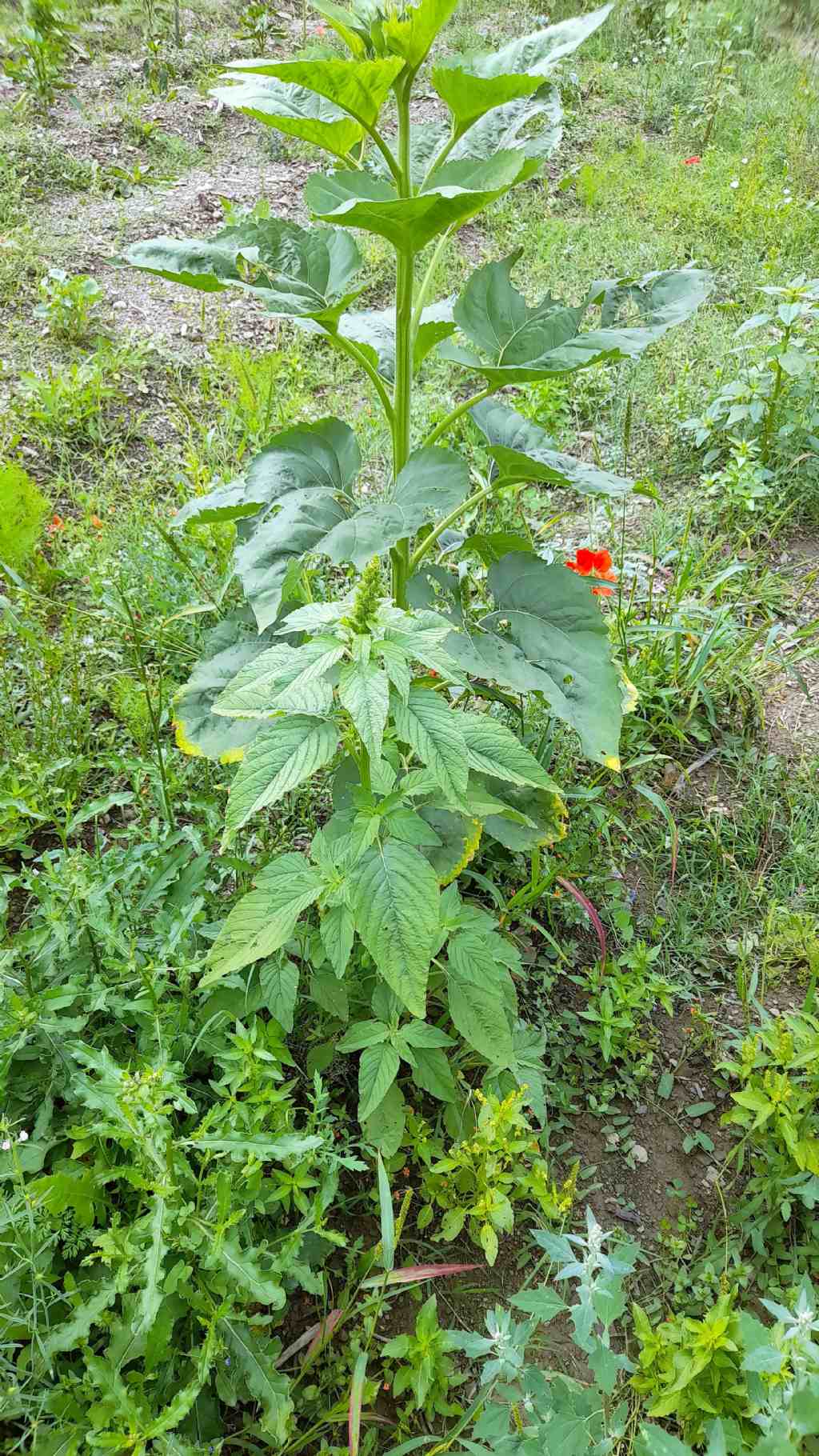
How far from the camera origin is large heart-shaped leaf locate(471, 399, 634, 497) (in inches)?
62.9

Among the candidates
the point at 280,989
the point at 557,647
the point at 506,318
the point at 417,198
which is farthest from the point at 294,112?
the point at 280,989

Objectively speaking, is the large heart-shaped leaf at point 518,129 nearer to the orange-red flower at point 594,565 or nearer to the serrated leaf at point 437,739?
the orange-red flower at point 594,565

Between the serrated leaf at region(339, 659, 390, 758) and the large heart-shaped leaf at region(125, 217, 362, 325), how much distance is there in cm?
68

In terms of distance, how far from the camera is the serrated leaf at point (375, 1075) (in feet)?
4.64

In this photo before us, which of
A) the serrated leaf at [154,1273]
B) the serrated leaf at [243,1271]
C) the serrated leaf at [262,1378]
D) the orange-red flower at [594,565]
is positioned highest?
the orange-red flower at [594,565]

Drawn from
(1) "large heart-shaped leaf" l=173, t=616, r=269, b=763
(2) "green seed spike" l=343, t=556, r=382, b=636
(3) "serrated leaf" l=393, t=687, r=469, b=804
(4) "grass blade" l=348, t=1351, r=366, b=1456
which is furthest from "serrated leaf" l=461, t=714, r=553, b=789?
(4) "grass blade" l=348, t=1351, r=366, b=1456

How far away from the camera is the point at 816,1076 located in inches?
60.9

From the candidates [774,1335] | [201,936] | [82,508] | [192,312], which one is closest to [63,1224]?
[201,936]

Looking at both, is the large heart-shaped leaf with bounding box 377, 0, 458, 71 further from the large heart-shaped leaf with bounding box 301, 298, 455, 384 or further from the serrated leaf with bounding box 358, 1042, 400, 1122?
the serrated leaf with bounding box 358, 1042, 400, 1122

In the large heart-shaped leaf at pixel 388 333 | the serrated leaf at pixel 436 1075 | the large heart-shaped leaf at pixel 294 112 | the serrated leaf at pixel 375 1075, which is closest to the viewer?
the large heart-shaped leaf at pixel 294 112

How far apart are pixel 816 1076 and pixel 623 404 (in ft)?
9.11

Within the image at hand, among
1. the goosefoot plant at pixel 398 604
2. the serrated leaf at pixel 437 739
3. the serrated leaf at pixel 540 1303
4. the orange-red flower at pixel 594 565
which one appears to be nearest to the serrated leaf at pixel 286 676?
the goosefoot plant at pixel 398 604

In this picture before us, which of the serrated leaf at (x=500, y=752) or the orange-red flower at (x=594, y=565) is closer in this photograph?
the serrated leaf at (x=500, y=752)

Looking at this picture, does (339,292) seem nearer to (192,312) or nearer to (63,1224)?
(63,1224)
